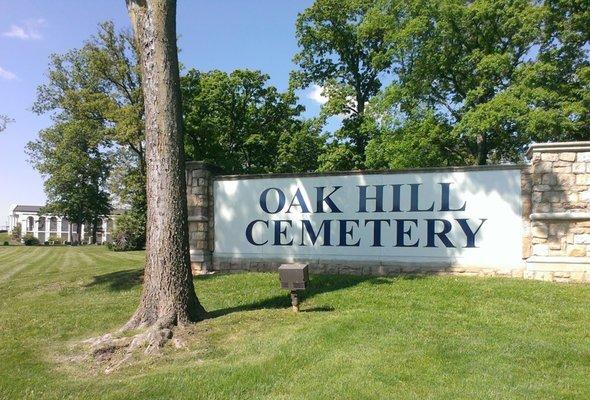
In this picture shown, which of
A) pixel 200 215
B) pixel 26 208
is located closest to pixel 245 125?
pixel 200 215

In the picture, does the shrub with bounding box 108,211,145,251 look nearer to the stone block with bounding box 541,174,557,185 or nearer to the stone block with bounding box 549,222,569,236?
the stone block with bounding box 541,174,557,185

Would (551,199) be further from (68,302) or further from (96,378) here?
(68,302)

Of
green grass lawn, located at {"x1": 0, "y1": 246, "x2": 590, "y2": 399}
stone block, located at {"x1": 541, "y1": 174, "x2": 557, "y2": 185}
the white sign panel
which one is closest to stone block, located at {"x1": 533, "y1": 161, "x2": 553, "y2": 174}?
stone block, located at {"x1": 541, "y1": 174, "x2": 557, "y2": 185}

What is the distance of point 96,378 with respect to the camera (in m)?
5.61

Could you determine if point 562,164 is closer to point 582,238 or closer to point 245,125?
point 582,238

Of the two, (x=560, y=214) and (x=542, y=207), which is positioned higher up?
(x=542, y=207)

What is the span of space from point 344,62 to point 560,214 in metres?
24.2

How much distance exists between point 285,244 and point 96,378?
659 centimetres

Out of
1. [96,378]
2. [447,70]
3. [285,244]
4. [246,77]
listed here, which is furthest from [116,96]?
[96,378]

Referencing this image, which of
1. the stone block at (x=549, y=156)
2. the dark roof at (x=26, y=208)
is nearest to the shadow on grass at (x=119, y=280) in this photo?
the stone block at (x=549, y=156)

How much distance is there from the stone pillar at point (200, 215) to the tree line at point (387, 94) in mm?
14259

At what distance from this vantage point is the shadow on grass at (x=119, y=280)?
439 inches

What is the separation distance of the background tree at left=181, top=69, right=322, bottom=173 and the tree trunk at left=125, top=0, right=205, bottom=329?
2433cm

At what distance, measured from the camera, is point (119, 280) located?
39.2 feet
